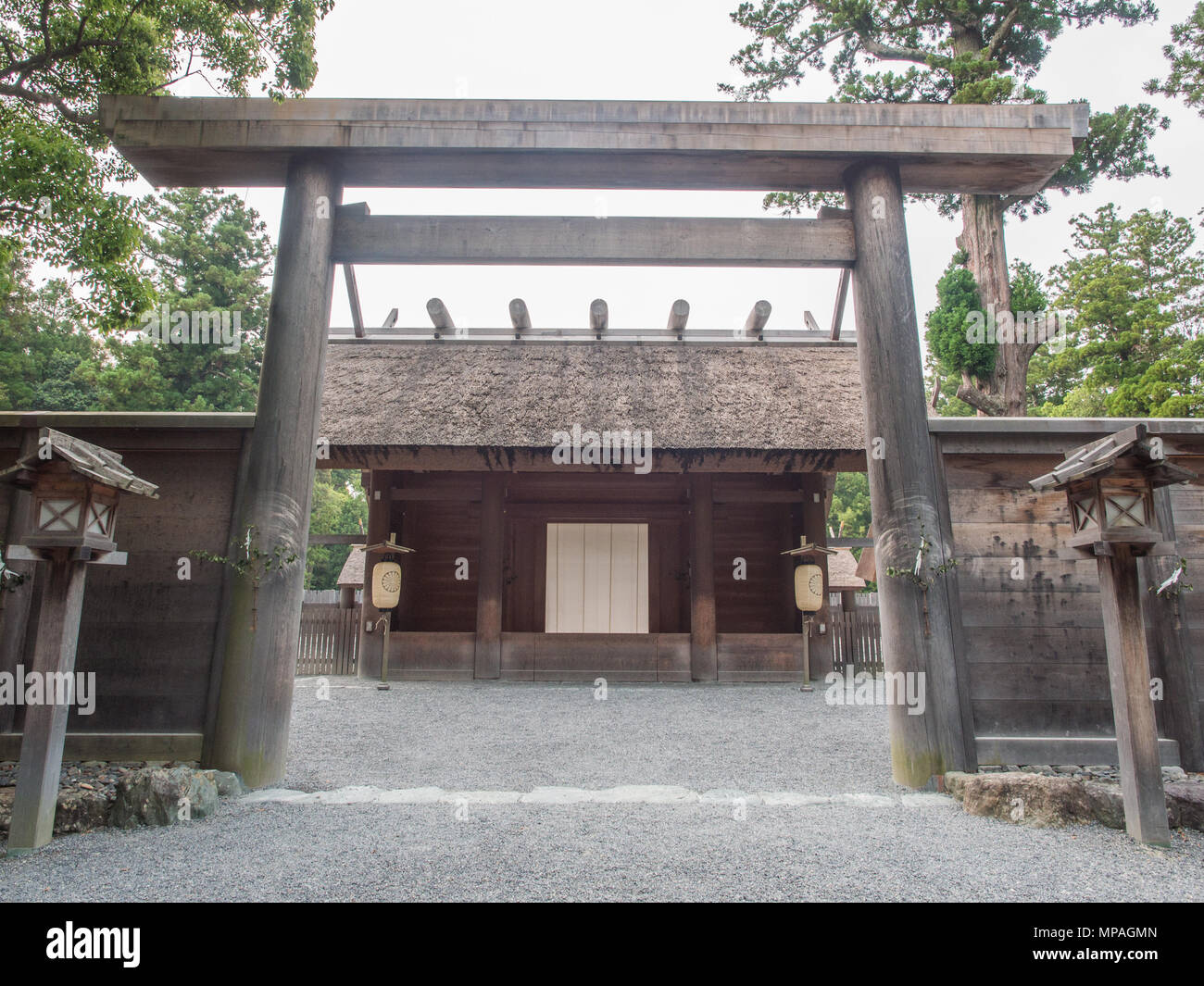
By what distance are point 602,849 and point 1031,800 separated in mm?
2127

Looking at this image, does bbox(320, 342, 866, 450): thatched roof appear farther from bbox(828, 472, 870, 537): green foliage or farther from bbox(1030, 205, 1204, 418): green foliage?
bbox(828, 472, 870, 537): green foliage

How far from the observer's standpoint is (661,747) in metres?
5.00

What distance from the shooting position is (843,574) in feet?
45.3

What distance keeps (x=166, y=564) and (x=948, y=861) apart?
14.2 feet

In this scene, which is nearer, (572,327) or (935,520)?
(935,520)

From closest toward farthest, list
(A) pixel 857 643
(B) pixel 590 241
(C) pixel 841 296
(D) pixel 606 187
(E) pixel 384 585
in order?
(B) pixel 590 241 → (D) pixel 606 187 → (C) pixel 841 296 → (E) pixel 384 585 → (A) pixel 857 643

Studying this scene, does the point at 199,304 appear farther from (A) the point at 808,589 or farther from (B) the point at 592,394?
(A) the point at 808,589

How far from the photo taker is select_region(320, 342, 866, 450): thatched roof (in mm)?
8156

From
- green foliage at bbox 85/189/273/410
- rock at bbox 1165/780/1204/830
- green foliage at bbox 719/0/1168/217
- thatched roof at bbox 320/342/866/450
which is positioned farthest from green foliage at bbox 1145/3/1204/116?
green foliage at bbox 85/189/273/410

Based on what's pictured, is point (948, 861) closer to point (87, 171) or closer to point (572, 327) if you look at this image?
point (87, 171)

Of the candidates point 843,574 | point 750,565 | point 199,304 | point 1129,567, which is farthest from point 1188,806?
point 199,304

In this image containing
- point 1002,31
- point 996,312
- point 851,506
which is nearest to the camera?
point 996,312

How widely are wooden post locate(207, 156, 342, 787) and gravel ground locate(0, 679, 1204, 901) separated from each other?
1.31 ft
